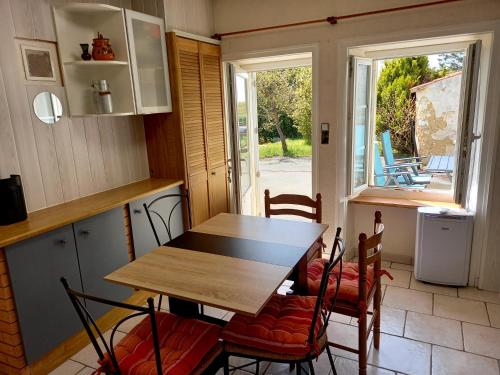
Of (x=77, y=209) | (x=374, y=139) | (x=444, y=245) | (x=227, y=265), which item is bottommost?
(x=444, y=245)

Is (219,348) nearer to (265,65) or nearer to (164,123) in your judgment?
(164,123)

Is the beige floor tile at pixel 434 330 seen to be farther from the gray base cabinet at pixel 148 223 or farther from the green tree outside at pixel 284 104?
the green tree outside at pixel 284 104

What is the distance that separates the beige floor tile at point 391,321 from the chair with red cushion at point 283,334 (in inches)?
36.1

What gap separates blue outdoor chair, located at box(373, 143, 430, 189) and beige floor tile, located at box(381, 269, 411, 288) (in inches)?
34.4

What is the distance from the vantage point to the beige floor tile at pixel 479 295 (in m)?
2.73

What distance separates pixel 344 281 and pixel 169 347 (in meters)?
1.03

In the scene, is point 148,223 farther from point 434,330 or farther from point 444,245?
point 444,245

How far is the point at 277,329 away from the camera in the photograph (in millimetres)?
1613

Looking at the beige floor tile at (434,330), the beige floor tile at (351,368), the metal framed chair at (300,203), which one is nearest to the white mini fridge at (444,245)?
the beige floor tile at (434,330)

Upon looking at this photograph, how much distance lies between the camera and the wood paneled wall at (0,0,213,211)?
2.19 metres

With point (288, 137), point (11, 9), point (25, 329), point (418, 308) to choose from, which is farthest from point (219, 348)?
point (288, 137)

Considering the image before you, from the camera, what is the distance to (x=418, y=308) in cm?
264

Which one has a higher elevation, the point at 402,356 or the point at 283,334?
the point at 283,334

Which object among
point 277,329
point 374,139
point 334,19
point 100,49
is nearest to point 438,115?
point 374,139
